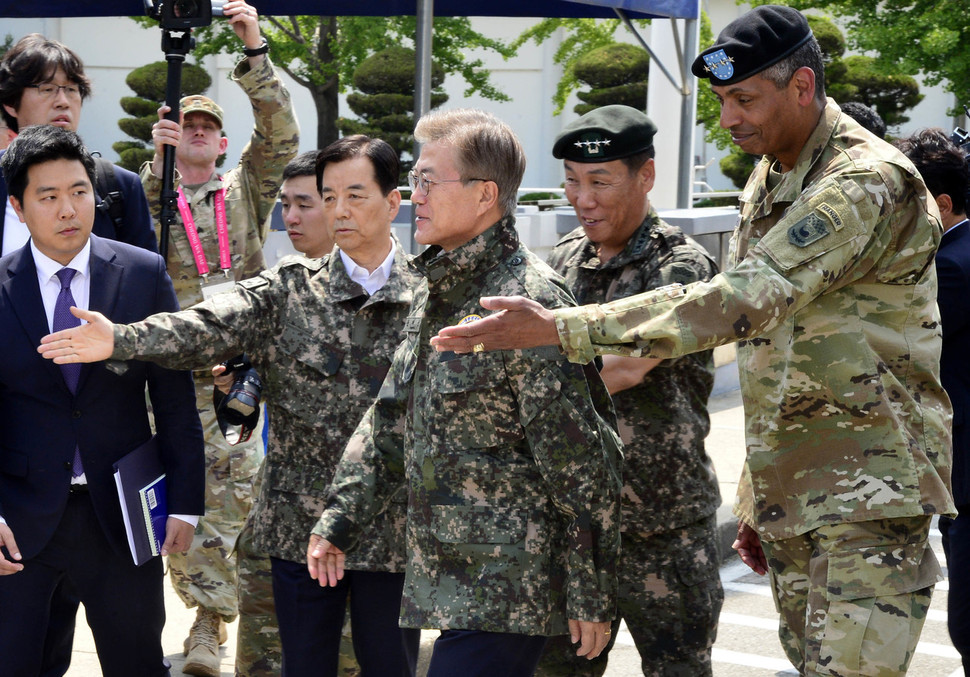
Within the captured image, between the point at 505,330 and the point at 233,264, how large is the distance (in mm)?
3375

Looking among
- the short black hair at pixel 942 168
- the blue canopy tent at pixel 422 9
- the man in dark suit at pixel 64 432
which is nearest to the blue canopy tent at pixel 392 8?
the blue canopy tent at pixel 422 9

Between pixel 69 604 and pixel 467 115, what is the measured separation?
6.66ft

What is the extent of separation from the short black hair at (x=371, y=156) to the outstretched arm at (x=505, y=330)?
1.47 metres

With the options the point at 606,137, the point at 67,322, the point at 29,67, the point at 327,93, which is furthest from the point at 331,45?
the point at 67,322

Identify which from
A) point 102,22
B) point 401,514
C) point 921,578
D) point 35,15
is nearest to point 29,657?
point 401,514

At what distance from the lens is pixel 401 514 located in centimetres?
390

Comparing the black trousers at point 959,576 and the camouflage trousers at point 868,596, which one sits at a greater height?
the camouflage trousers at point 868,596

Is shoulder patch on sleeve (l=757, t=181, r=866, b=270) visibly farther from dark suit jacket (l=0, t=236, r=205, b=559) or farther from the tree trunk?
the tree trunk

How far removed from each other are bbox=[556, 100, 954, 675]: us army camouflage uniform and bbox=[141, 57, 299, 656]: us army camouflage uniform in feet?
8.77

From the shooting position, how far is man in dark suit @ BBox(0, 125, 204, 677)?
3691mm

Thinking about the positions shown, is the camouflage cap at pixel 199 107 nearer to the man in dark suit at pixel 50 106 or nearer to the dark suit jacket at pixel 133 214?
the man in dark suit at pixel 50 106

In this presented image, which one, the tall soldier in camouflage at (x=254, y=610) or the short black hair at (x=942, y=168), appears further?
the short black hair at (x=942, y=168)

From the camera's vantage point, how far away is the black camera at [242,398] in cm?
394

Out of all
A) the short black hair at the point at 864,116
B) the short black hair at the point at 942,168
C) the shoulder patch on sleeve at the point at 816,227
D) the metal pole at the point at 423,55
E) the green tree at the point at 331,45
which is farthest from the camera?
the green tree at the point at 331,45
